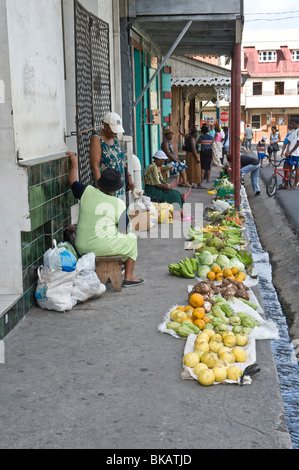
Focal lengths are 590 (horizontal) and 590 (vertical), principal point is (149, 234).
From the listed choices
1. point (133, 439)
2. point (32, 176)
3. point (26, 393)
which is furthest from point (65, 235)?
point (133, 439)

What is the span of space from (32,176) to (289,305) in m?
4.28

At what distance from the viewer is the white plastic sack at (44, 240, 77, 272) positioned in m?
5.63

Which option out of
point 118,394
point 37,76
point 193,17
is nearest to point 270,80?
point 193,17

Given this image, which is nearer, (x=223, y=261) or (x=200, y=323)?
(x=200, y=323)

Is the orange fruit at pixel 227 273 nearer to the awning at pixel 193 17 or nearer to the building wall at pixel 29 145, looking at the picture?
the building wall at pixel 29 145

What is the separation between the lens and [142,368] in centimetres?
450

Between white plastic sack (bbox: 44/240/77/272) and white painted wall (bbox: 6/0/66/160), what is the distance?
3.09 ft

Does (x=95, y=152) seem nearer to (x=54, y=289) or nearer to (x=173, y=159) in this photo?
(x=54, y=289)

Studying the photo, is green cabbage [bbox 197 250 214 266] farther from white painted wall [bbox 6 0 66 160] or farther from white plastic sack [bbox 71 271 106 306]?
white painted wall [bbox 6 0 66 160]

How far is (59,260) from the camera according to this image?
18.5 feet

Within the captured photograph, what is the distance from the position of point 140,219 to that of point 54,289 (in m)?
4.19

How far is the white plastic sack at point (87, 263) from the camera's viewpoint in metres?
6.04

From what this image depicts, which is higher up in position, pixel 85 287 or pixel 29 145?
pixel 29 145

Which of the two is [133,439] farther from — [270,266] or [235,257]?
[270,266]
